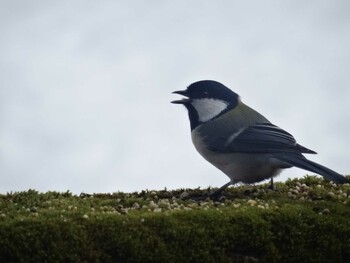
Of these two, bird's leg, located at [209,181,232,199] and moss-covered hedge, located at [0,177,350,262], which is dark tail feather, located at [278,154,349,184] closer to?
moss-covered hedge, located at [0,177,350,262]

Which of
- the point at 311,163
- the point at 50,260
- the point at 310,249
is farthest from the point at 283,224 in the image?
the point at 50,260

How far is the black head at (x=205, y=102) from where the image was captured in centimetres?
977

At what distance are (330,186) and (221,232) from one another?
3.17 m

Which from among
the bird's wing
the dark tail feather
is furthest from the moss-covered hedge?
the bird's wing

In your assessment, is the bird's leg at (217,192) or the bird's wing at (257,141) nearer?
the bird's wing at (257,141)

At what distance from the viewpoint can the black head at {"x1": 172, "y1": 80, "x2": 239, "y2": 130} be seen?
977 cm

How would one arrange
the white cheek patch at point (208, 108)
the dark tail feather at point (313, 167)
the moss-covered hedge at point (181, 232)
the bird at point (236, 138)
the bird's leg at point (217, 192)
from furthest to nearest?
Result: the white cheek patch at point (208, 108)
the bird's leg at point (217, 192)
the bird at point (236, 138)
the dark tail feather at point (313, 167)
the moss-covered hedge at point (181, 232)

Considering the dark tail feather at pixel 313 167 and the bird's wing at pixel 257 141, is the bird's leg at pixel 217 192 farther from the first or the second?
the dark tail feather at pixel 313 167

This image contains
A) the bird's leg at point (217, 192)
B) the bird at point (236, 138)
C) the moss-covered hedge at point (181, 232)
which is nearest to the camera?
the moss-covered hedge at point (181, 232)

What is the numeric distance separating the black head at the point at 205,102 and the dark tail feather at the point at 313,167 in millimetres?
1148

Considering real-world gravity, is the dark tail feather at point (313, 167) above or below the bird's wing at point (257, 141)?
below

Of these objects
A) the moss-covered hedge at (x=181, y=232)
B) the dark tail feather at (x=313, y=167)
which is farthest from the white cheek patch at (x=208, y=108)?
the moss-covered hedge at (x=181, y=232)

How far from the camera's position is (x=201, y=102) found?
9742 millimetres

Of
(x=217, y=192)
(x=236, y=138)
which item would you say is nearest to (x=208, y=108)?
(x=236, y=138)
